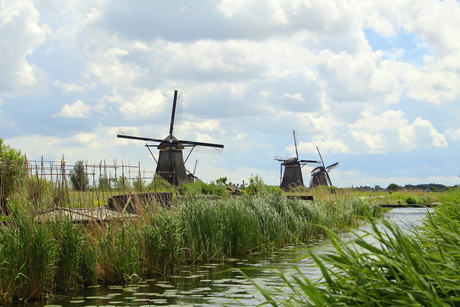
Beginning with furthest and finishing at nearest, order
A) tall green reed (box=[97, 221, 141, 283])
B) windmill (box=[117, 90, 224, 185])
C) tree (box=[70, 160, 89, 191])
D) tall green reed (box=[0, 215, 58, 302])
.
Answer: windmill (box=[117, 90, 224, 185]) → tree (box=[70, 160, 89, 191]) → tall green reed (box=[97, 221, 141, 283]) → tall green reed (box=[0, 215, 58, 302])

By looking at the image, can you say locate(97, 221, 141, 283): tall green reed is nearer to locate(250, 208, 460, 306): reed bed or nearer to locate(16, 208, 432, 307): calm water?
locate(16, 208, 432, 307): calm water

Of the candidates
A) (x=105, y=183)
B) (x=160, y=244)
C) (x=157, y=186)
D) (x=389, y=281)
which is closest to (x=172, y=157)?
(x=157, y=186)

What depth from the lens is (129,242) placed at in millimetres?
8344

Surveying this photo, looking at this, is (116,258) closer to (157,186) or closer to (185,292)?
(185,292)

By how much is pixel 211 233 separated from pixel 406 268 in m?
8.48

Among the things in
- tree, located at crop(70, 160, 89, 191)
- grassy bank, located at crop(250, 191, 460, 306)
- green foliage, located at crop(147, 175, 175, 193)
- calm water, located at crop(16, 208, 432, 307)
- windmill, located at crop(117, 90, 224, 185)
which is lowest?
calm water, located at crop(16, 208, 432, 307)

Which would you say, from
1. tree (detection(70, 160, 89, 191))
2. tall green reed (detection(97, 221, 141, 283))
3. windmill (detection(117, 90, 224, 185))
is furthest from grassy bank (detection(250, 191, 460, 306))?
windmill (detection(117, 90, 224, 185))

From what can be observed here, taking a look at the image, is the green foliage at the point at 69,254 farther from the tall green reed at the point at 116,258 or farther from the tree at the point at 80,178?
the tree at the point at 80,178

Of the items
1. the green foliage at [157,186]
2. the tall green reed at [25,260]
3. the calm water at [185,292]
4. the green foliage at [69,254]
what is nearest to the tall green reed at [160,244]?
the calm water at [185,292]

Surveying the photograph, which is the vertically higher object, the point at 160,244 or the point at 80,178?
the point at 80,178

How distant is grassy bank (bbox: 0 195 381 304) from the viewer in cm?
689

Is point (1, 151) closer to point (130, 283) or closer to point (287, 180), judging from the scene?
point (130, 283)

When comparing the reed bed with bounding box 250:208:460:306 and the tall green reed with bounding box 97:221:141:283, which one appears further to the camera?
the tall green reed with bounding box 97:221:141:283

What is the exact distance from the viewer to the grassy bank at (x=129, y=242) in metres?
6.89
